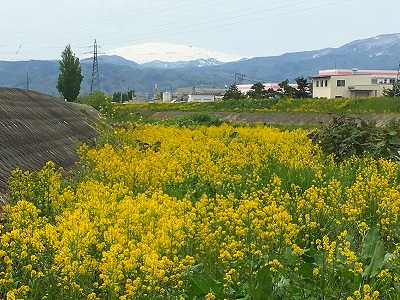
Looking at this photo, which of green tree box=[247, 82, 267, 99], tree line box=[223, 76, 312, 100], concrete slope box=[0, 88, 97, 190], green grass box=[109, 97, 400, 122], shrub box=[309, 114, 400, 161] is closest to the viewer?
concrete slope box=[0, 88, 97, 190]

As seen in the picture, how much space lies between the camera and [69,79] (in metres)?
63.2

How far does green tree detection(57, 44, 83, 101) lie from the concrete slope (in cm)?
4910

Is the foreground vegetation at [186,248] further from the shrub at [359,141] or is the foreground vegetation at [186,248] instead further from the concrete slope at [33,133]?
the shrub at [359,141]

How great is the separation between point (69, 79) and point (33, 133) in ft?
180

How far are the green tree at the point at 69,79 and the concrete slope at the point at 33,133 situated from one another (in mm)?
49097

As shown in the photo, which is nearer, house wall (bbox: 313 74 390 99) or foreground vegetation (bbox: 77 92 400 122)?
foreground vegetation (bbox: 77 92 400 122)

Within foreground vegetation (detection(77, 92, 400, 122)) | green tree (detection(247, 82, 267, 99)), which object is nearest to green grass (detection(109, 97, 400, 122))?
foreground vegetation (detection(77, 92, 400, 122))

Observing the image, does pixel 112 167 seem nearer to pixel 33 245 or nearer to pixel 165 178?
pixel 165 178

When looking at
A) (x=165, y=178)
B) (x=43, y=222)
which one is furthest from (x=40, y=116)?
(x=43, y=222)

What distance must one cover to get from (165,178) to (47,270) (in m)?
3.60

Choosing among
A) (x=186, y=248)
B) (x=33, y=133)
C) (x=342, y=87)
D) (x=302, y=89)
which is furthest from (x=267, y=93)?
(x=186, y=248)

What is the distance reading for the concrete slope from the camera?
8.27 metres

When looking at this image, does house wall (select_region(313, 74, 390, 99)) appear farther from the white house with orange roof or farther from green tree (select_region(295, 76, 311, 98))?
green tree (select_region(295, 76, 311, 98))

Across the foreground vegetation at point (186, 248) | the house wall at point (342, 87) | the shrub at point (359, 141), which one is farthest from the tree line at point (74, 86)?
the foreground vegetation at point (186, 248)
